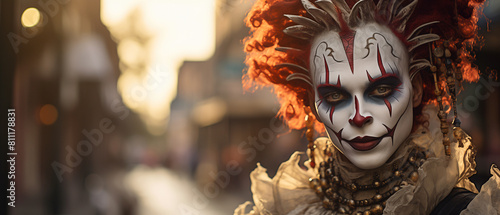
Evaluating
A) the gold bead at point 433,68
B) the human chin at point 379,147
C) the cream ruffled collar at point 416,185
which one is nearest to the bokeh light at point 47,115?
the cream ruffled collar at point 416,185

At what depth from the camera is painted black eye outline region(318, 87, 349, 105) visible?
1574mm

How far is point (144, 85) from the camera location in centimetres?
377

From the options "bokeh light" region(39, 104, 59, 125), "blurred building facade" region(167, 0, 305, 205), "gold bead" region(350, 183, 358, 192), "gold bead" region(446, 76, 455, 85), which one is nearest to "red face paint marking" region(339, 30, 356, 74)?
"gold bead" region(446, 76, 455, 85)

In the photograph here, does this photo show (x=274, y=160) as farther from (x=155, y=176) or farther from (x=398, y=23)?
(x=155, y=176)

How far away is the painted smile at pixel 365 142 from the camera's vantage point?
1526mm

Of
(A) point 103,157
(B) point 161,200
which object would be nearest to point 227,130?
(B) point 161,200

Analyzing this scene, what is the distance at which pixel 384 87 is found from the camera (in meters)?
1.52

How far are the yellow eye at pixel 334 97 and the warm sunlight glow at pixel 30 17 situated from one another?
193 cm

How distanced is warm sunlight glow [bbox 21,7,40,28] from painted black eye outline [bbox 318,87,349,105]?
1907 millimetres

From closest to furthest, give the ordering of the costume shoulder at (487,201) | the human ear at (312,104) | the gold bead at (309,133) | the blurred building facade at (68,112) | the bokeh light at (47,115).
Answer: the costume shoulder at (487,201)
the human ear at (312,104)
the gold bead at (309,133)
the blurred building facade at (68,112)
the bokeh light at (47,115)

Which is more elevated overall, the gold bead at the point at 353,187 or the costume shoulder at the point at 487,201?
the costume shoulder at the point at 487,201

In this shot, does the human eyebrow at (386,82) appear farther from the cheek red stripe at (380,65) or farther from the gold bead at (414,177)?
the gold bead at (414,177)

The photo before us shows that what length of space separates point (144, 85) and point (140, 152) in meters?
13.8

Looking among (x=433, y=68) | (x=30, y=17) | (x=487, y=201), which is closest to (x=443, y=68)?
(x=433, y=68)
